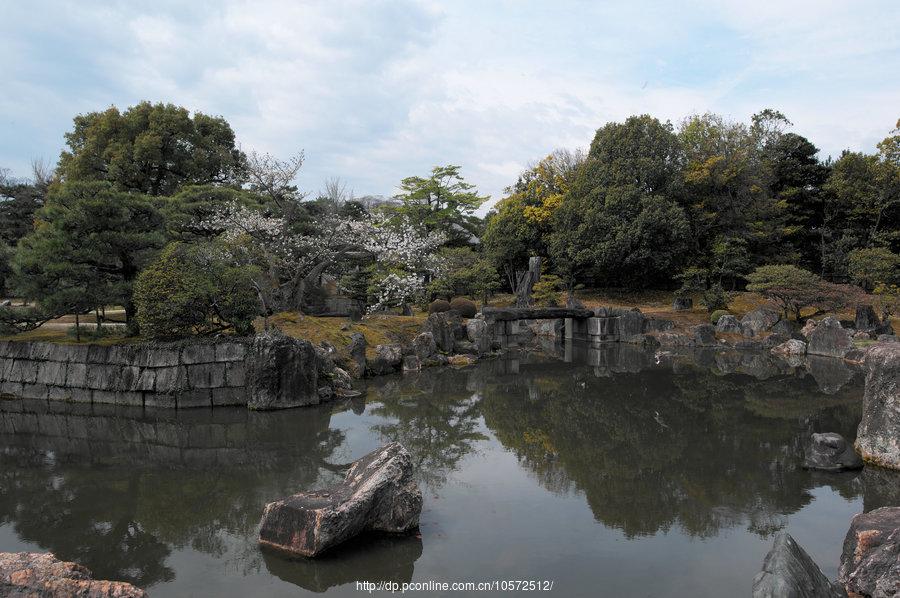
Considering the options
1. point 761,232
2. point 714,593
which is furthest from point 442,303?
point 714,593

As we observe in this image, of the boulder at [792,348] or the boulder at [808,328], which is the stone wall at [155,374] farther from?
the boulder at [808,328]

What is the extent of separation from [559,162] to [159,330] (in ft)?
114

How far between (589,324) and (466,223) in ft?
50.9

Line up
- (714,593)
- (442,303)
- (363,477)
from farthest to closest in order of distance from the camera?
(442,303)
(363,477)
(714,593)

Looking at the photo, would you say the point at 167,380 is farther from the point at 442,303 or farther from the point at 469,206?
the point at 469,206

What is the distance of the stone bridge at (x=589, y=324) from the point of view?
2784cm

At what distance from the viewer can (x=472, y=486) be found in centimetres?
908

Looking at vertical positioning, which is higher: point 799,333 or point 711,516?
point 799,333

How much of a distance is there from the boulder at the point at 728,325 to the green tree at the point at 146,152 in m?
24.4

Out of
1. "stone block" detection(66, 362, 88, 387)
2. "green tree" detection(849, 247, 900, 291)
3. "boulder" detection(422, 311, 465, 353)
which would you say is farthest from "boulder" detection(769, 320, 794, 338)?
"stone block" detection(66, 362, 88, 387)

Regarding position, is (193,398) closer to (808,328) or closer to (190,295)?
(190,295)

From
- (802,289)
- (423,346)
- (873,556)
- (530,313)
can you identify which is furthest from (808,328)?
(873,556)

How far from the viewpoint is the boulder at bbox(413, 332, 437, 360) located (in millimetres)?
21047

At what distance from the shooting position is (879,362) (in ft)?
31.5
